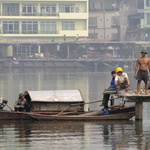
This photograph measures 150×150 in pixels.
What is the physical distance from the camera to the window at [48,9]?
119812 millimetres

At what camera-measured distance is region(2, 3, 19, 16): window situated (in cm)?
11956

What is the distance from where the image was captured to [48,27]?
11994 centimetres

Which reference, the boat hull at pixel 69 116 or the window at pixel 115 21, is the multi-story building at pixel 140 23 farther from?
the boat hull at pixel 69 116

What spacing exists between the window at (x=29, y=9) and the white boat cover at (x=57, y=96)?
299ft

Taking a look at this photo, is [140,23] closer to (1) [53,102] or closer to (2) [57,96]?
(2) [57,96]

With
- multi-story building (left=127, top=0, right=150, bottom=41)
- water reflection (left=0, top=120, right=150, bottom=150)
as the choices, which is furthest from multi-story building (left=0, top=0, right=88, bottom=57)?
water reflection (left=0, top=120, right=150, bottom=150)

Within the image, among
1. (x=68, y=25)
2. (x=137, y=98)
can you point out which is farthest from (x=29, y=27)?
(x=137, y=98)

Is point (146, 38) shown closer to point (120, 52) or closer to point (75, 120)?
point (120, 52)

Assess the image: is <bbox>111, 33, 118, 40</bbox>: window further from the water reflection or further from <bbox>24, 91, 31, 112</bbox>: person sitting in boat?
the water reflection

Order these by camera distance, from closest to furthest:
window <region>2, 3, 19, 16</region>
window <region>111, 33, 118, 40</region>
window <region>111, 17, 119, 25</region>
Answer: window <region>2, 3, 19, 16</region>
window <region>111, 33, 118, 40</region>
window <region>111, 17, 119, 25</region>

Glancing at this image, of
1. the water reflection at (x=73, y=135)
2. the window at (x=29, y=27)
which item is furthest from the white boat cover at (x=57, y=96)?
the window at (x=29, y=27)

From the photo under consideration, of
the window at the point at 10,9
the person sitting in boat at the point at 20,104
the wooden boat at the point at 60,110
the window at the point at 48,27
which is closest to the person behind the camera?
the wooden boat at the point at 60,110

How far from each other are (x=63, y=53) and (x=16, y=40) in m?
8.24

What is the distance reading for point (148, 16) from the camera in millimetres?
128625
